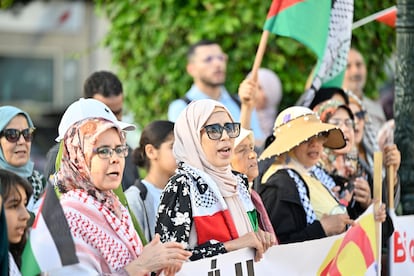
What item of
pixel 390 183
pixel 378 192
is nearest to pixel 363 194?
pixel 390 183

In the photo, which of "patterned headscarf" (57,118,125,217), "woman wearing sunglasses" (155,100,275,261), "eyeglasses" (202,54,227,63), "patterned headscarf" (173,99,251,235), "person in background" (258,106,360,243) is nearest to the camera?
"patterned headscarf" (57,118,125,217)

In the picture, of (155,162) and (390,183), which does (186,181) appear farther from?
(390,183)

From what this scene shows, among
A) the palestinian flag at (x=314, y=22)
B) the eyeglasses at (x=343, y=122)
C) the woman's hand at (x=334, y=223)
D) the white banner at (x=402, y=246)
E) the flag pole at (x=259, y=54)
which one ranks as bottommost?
the white banner at (x=402, y=246)

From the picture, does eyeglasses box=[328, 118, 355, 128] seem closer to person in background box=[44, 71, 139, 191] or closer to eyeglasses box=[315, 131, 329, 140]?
eyeglasses box=[315, 131, 329, 140]

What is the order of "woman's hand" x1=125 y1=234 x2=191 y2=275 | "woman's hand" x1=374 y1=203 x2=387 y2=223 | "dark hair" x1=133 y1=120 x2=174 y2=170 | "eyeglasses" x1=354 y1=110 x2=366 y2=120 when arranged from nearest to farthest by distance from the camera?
"woman's hand" x1=125 y1=234 x2=191 y2=275, "woman's hand" x1=374 y1=203 x2=387 y2=223, "dark hair" x1=133 y1=120 x2=174 y2=170, "eyeglasses" x1=354 y1=110 x2=366 y2=120

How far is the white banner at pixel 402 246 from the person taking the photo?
7.41 metres

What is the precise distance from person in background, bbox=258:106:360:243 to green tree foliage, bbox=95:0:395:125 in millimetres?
3687

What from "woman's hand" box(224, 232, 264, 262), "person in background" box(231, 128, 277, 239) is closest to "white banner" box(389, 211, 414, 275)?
"person in background" box(231, 128, 277, 239)

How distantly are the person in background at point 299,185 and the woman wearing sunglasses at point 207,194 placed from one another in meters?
0.67

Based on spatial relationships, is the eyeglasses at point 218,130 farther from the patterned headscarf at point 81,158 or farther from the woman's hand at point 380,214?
the woman's hand at point 380,214

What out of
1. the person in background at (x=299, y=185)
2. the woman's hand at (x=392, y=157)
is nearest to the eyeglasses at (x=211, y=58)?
the person in background at (x=299, y=185)

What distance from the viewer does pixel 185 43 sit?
444 inches

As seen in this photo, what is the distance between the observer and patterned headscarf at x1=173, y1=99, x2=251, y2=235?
19.6ft

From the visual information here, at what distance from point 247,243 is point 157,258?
2.55ft
